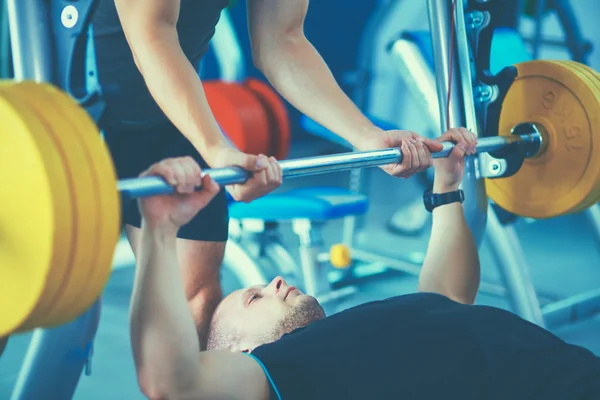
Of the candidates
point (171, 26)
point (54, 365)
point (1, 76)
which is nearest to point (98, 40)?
point (171, 26)

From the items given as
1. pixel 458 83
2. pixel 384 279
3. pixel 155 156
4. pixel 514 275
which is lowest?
pixel 384 279

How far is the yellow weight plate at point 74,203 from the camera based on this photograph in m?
0.92

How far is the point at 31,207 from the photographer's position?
2.99ft

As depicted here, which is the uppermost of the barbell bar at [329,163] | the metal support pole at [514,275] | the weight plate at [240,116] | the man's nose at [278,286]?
the barbell bar at [329,163]

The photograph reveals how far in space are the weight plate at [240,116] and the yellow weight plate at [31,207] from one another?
1.98m

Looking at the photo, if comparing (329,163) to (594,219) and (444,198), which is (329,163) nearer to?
(444,198)

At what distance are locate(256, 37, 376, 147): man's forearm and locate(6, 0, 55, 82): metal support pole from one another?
462mm

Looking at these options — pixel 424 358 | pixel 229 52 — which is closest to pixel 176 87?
pixel 424 358

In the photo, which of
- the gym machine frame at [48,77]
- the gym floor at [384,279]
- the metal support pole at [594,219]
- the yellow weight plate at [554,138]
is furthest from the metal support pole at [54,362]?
the metal support pole at [594,219]

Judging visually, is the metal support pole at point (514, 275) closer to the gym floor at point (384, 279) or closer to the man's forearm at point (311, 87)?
the gym floor at point (384, 279)

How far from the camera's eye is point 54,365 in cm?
151

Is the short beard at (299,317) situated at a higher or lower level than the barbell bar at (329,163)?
lower

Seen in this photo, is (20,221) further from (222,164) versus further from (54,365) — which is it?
(54,365)

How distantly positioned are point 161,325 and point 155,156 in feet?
1.95
